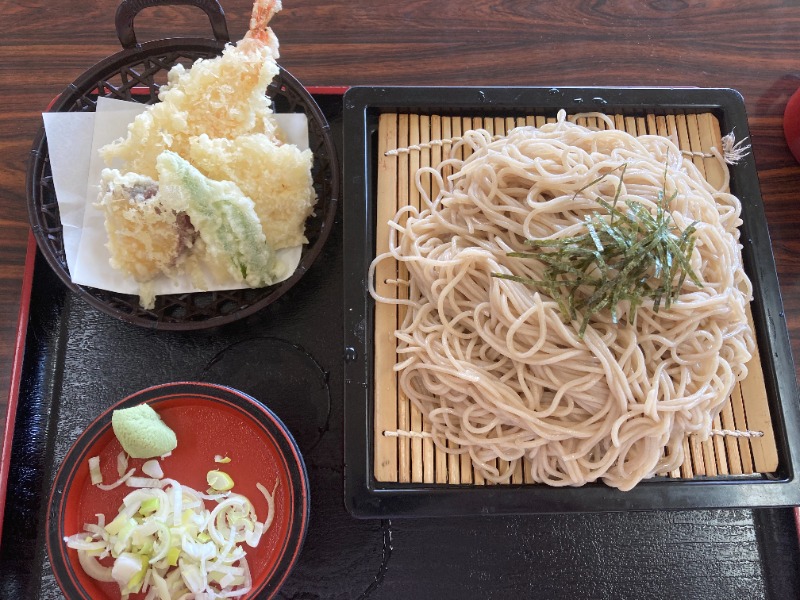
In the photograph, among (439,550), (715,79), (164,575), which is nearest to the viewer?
(164,575)

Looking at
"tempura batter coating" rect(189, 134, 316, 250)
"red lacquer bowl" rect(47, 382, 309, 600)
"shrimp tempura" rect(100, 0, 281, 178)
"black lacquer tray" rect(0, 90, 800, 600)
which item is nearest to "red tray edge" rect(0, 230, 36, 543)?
"black lacquer tray" rect(0, 90, 800, 600)

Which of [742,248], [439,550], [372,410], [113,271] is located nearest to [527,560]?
[439,550]

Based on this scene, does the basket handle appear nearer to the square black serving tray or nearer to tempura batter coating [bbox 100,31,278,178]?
tempura batter coating [bbox 100,31,278,178]

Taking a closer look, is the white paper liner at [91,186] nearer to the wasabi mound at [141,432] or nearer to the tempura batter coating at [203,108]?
the tempura batter coating at [203,108]

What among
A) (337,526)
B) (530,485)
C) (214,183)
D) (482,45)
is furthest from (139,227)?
(482,45)

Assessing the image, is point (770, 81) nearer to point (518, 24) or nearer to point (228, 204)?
point (518, 24)

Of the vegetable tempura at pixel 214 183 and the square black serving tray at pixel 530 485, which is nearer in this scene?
the square black serving tray at pixel 530 485

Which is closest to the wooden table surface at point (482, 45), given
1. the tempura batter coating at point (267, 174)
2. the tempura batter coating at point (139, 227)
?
the tempura batter coating at point (267, 174)
